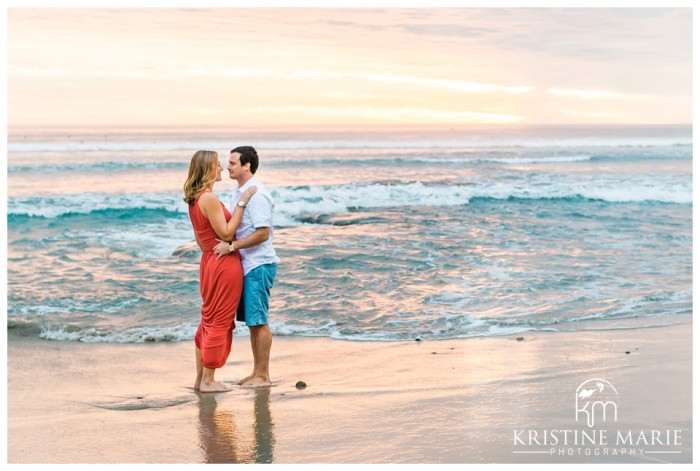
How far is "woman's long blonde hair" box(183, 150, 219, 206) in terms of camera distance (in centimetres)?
561

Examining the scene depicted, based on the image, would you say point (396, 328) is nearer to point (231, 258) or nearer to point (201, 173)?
point (231, 258)

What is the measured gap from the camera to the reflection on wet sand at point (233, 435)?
4.54 metres

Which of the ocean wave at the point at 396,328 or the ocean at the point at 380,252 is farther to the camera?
the ocean at the point at 380,252

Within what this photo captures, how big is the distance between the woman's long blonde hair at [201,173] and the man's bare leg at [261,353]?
1.08 metres

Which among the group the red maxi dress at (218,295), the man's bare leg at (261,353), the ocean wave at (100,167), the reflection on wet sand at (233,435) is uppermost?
the ocean wave at (100,167)

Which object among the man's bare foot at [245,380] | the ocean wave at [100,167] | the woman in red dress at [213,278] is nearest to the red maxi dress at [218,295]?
the woman in red dress at [213,278]

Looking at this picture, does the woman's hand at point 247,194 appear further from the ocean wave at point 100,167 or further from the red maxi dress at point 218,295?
the ocean wave at point 100,167

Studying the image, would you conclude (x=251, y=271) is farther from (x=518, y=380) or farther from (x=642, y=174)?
(x=642, y=174)

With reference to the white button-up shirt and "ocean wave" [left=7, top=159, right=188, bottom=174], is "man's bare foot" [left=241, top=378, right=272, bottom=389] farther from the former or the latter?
"ocean wave" [left=7, top=159, right=188, bottom=174]

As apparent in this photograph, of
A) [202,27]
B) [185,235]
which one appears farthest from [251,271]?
[202,27]

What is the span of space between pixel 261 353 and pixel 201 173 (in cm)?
138

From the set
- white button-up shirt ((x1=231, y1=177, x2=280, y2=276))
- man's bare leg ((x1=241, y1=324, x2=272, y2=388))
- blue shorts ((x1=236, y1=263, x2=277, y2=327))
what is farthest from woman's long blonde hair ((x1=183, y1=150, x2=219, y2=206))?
man's bare leg ((x1=241, y1=324, x2=272, y2=388))

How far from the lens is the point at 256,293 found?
5.93 meters

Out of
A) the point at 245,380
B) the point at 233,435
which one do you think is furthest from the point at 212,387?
the point at 233,435
